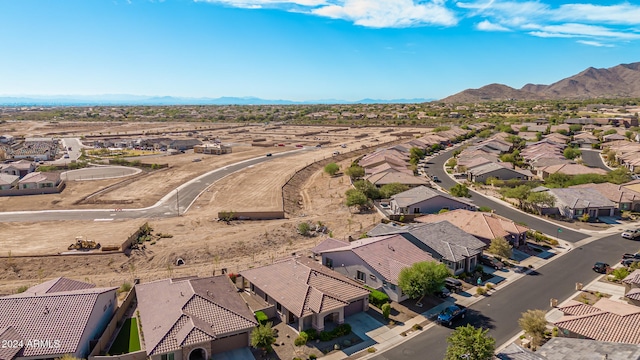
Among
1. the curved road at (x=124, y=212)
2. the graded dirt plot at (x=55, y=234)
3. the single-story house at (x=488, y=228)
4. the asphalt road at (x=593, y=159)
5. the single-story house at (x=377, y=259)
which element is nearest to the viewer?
the single-story house at (x=377, y=259)

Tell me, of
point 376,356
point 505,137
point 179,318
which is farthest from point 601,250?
point 505,137

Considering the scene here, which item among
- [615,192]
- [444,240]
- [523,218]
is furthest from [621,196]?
[444,240]

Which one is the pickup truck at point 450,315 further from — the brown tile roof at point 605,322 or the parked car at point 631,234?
the parked car at point 631,234

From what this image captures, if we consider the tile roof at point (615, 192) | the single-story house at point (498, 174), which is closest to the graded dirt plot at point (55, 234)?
the single-story house at point (498, 174)

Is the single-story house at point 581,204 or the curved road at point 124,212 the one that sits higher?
the single-story house at point 581,204

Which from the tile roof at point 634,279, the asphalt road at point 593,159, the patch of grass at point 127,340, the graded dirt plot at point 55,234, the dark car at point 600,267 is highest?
the asphalt road at point 593,159

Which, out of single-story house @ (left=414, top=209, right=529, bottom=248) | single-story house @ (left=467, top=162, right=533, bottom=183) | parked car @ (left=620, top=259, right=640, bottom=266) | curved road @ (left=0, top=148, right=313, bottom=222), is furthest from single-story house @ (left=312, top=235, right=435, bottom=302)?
single-story house @ (left=467, top=162, right=533, bottom=183)

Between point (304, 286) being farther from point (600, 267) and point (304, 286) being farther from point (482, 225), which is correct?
point (600, 267)
